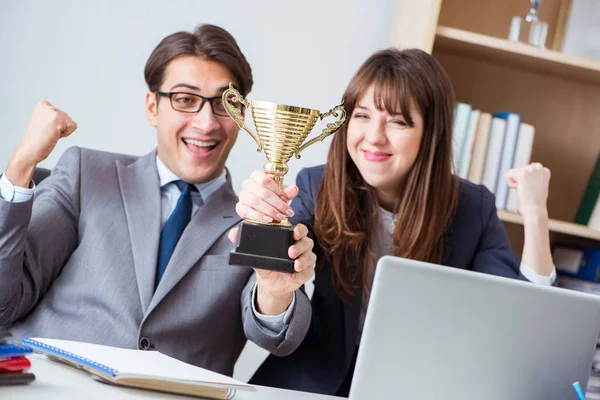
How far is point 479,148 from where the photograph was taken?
8.32 feet

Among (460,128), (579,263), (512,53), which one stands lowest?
(579,263)

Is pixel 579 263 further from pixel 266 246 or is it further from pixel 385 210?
pixel 266 246

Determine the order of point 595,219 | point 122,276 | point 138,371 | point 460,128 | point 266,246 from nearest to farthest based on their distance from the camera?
1. point 138,371
2. point 266,246
3. point 122,276
4. point 460,128
5. point 595,219

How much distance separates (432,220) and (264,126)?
725mm

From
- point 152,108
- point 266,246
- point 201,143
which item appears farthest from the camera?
point 152,108

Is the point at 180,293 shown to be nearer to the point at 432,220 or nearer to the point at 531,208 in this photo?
the point at 432,220

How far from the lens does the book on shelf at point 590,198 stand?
2682 mm

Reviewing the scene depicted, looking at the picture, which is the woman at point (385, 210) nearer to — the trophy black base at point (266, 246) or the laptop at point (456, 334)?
the trophy black base at point (266, 246)

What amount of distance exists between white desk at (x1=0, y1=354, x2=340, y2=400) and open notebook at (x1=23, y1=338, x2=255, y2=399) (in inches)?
0.6

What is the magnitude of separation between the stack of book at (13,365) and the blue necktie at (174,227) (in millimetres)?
611

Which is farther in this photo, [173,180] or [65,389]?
[173,180]

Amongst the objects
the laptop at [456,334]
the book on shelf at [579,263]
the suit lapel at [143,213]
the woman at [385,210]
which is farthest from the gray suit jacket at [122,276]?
the book on shelf at [579,263]

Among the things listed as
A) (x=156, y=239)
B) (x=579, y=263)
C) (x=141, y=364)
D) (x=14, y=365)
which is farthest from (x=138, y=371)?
(x=579, y=263)

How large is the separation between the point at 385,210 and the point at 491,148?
0.61 metres
